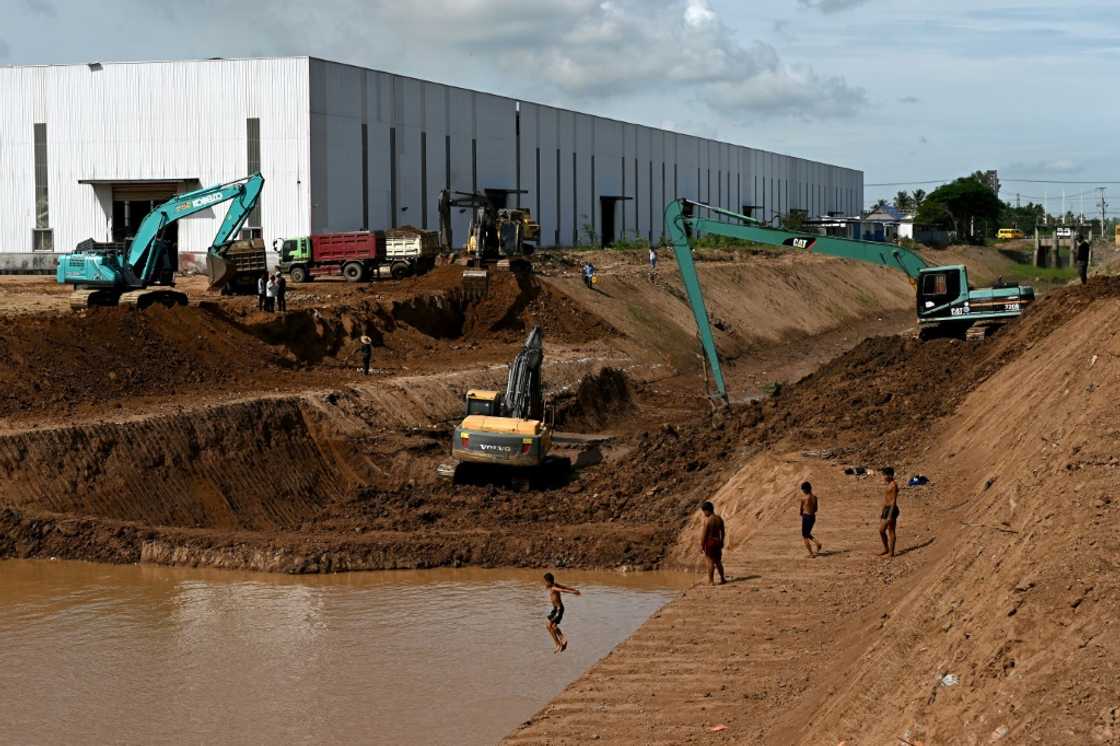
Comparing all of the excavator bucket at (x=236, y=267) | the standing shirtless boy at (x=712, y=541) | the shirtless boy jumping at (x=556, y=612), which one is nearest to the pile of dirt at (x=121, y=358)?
the excavator bucket at (x=236, y=267)

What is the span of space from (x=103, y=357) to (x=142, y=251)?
6129 millimetres

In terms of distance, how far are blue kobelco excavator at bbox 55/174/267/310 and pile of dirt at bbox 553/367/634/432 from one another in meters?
11.9

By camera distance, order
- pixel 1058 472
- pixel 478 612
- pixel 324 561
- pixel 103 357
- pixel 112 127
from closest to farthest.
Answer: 1. pixel 1058 472
2. pixel 478 612
3. pixel 324 561
4. pixel 103 357
5. pixel 112 127

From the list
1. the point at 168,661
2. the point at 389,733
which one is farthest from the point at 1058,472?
the point at 168,661

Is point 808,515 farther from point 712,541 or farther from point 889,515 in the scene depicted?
point 712,541

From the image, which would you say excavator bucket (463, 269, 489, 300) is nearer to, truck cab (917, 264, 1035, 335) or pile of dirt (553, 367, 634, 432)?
pile of dirt (553, 367, 634, 432)

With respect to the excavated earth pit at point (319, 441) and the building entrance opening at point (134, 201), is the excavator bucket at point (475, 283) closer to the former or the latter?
the excavated earth pit at point (319, 441)

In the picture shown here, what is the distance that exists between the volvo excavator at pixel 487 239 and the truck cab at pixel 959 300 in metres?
17.7

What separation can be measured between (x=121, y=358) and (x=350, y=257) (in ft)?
52.7

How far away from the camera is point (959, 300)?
39.0 m

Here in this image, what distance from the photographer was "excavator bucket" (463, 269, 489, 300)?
50750 mm

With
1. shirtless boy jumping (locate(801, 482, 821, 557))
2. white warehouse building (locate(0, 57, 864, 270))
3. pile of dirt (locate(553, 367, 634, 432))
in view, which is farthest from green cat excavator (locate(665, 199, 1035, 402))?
white warehouse building (locate(0, 57, 864, 270))

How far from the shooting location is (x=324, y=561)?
2588 centimetres

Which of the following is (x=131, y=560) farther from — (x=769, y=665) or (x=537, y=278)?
(x=537, y=278)
